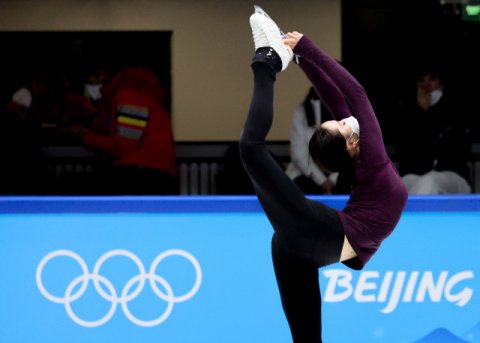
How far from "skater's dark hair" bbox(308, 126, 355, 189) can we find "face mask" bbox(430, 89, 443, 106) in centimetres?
241

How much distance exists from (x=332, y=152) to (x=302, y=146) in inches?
84.9

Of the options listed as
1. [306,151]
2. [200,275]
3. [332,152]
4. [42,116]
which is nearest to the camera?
[332,152]

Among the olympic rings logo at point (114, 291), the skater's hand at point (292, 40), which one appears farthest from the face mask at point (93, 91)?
the skater's hand at point (292, 40)

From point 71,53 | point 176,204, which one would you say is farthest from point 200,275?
point 71,53

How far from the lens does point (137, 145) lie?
3697mm

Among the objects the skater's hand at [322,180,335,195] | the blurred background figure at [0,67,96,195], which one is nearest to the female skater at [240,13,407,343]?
the skater's hand at [322,180,335,195]

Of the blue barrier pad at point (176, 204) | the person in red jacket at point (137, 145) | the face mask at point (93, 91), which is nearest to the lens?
the blue barrier pad at point (176, 204)

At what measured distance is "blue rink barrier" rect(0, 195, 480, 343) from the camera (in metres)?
2.19

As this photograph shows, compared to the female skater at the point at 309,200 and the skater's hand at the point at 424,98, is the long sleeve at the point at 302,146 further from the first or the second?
the female skater at the point at 309,200

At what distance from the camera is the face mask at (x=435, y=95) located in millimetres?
3857

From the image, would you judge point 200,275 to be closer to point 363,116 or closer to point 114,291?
point 114,291

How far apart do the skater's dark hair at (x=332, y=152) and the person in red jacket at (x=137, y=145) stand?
2059 millimetres

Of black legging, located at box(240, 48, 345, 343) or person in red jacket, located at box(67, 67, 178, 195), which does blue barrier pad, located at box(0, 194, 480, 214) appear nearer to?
black legging, located at box(240, 48, 345, 343)

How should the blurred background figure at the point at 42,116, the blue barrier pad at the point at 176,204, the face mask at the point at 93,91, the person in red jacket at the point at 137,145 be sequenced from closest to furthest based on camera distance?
1. the blue barrier pad at the point at 176,204
2. the person in red jacket at the point at 137,145
3. the blurred background figure at the point at 42,116
4. the face mask at the point at 93,91
